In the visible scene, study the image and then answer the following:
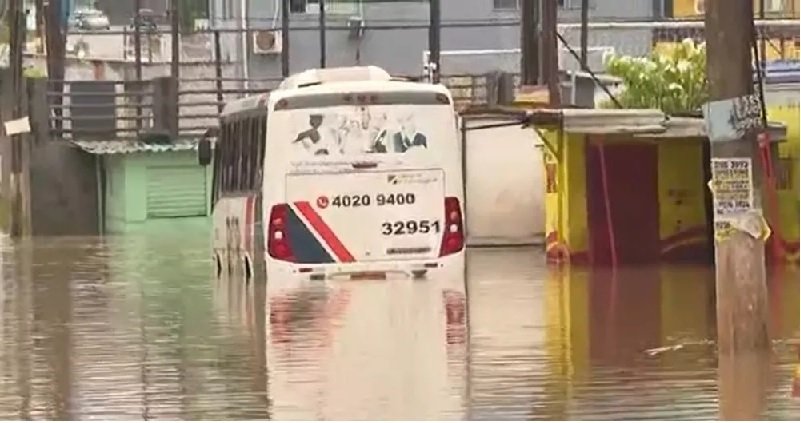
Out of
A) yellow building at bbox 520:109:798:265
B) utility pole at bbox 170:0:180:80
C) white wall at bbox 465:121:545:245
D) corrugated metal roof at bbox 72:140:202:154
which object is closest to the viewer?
yellow building at bbox 520:109:798:265

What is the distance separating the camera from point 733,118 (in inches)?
528

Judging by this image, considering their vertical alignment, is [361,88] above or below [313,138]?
above

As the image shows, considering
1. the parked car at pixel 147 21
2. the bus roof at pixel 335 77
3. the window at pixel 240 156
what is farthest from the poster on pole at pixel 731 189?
the parked car at pixel 147 21

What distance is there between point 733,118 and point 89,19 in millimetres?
43199

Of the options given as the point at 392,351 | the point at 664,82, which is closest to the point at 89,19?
the point at 664,82

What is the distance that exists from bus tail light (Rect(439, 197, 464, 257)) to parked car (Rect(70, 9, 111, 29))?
3236cm

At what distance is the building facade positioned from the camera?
51.7 meters

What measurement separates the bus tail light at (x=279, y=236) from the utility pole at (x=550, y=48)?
34.5 feet

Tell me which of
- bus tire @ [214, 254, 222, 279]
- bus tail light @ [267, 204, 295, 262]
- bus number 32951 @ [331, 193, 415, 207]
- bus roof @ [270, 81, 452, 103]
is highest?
bus roof @ [270, 81, 452, 103]

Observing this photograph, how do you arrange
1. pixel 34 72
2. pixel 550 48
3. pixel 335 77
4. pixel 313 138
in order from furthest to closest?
pixel 34 72 → pixel 550 48 → pixel 335 77 → pixel 313 138

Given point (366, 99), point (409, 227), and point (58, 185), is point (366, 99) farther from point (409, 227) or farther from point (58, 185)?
point (58, 185)

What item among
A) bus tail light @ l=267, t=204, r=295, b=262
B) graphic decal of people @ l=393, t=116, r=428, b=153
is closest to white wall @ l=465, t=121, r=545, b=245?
bus tail light @ l=267, t=204, r=295, b=262

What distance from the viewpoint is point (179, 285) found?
25.7 m

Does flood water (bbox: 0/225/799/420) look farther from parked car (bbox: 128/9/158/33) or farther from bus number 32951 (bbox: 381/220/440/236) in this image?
parked car (bbox: 128/9/158/33)
